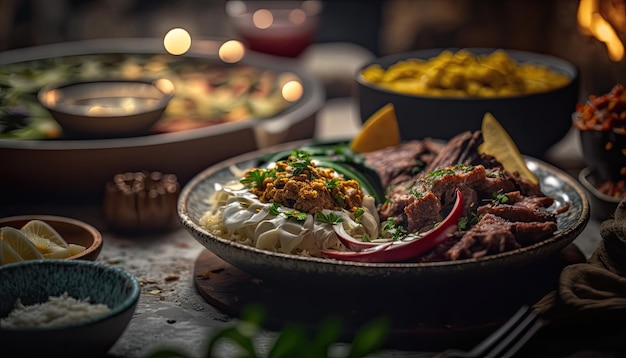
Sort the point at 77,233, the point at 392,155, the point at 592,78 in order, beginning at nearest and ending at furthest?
the point at 77,233 → the point at 392,155 → the point at 592,78

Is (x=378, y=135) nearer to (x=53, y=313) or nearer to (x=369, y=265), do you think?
(x=369, y=265)

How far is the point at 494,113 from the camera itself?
9.91 feet

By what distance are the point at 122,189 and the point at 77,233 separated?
0.38 meters

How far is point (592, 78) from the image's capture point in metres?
4.47

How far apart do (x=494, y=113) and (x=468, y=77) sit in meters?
0.22

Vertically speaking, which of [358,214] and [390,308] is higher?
[358,214]

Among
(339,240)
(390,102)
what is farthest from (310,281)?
(390,102)

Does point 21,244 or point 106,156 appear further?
point 106,156

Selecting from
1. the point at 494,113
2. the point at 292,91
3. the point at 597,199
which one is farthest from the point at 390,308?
the point at 292,91

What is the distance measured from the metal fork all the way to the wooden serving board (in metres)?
0.17

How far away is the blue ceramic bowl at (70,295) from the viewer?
171 cm

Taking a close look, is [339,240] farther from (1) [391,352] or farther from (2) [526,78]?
(2) [526,78]

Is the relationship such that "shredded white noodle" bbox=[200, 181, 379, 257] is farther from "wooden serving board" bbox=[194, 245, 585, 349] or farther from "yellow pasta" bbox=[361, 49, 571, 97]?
A: "yellow pasta" bbox=[361, 49, 571, 97]

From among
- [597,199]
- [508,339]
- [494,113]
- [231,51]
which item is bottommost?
[597,199]
